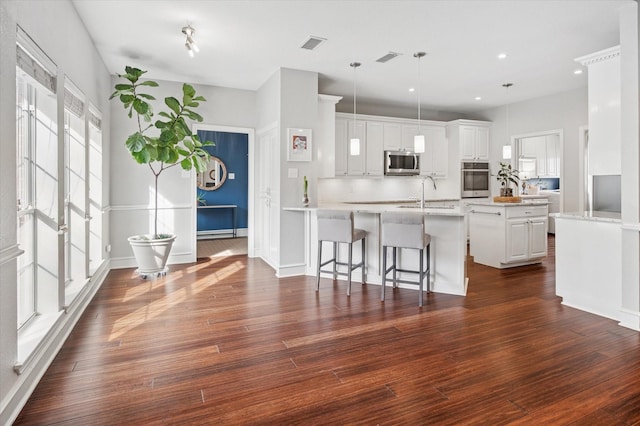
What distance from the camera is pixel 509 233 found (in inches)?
203

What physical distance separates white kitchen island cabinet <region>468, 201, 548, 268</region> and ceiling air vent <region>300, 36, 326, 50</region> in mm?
3223

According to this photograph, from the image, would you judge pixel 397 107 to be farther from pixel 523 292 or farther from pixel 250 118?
pixel 523 292

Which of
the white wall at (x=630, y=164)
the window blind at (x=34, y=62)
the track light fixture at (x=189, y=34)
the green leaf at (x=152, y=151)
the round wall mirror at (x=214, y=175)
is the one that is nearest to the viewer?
the window blind at (x=34, y=62)

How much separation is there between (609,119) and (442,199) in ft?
13.0

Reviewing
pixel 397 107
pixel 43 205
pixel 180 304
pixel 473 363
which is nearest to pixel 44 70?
pixel 43 205

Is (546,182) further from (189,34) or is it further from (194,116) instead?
(189,34)

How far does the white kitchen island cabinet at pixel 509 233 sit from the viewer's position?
5.16 meters

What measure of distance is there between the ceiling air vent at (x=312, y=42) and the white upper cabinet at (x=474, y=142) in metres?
4.35

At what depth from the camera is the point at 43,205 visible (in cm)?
280

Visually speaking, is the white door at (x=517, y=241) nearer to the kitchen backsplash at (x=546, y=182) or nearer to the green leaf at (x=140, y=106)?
the kitchen backsplash at (x=546, y=182)

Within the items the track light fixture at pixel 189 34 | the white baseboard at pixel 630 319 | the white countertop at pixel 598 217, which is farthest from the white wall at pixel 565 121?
the track light fixture at pixel 189 34

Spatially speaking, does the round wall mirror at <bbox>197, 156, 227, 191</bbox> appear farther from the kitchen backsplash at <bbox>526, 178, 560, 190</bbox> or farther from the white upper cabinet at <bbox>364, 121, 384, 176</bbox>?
the kitchen backsplash at <bbox>526, 178, 560, 190</bbox>

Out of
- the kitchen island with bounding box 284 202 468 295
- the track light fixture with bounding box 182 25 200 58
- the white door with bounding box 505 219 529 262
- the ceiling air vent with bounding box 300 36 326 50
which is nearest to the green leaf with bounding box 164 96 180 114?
the track light fixture with bounding box 182 25 200 58

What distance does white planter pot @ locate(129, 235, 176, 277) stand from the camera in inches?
187
